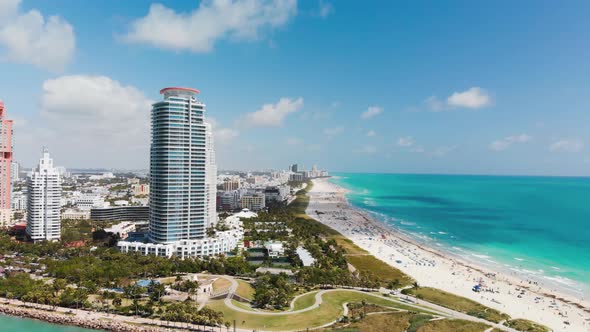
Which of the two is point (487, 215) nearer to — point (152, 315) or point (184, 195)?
point (184, 195)

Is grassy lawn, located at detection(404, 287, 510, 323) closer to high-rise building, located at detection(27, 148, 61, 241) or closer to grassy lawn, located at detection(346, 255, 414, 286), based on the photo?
grassy lawn, located at detection(346, 255, 414, 286)

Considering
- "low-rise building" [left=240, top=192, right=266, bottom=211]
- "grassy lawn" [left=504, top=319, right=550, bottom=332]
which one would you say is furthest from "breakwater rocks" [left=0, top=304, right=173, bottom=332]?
"low-rise building" [left=240, top=192, right=266, bottom=211]

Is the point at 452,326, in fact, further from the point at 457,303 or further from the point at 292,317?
the point at 292,317

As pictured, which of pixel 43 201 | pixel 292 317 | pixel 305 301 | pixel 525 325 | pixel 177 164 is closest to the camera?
pixel 292 317

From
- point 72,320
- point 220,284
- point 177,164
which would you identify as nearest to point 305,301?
point 220,284

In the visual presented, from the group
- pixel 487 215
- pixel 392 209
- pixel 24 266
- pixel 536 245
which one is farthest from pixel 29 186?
pixel 487 215

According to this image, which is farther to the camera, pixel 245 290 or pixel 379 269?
pixel 379 269

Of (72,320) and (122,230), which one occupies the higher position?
(122,230)
